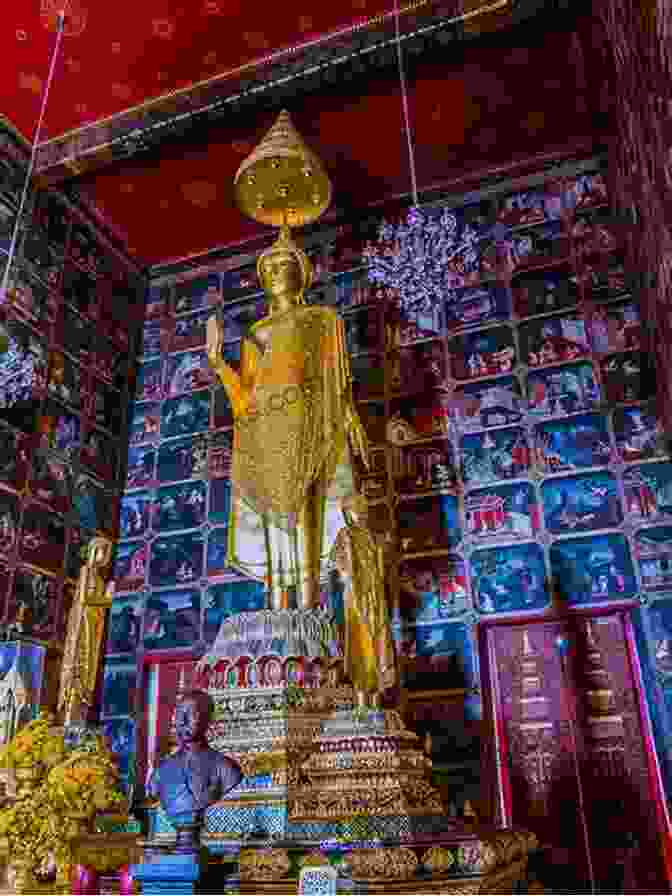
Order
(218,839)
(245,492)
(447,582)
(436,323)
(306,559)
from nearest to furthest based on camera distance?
(218,839) → (306,559) → (245,492) → (447,582) → (436,323)

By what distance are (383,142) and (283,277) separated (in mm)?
1973

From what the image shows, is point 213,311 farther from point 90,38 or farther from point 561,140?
point 561,140

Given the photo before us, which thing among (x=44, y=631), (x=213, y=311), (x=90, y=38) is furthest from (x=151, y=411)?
(x=90, y=38)

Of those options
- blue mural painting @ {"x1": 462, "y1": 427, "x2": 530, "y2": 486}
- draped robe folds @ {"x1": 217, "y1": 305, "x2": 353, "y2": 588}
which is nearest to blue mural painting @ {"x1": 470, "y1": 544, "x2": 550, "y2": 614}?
blue mural painting @ {"x1": 462, "y1": 427, "x2": 530, "y2": 486}

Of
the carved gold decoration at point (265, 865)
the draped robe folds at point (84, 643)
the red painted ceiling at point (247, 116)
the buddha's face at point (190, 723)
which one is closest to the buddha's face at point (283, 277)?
the red painted ceiling at point (247, 116)

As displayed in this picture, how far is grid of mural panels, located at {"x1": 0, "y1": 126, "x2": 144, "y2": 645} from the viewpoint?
17.7 feet

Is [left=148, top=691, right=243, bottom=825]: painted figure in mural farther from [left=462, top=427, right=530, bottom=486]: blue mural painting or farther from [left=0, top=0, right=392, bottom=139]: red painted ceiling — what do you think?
[left=0, top=0, right=392, bottom=139]: red painted ceiling

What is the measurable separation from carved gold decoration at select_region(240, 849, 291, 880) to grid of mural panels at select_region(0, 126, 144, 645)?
3.10 m

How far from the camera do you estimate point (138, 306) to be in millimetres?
7344

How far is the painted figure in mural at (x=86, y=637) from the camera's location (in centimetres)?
387

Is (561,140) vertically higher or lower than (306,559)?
higher

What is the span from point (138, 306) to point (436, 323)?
2.87 metres

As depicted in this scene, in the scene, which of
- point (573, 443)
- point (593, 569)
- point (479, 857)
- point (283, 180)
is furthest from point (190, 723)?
point (283, 180)

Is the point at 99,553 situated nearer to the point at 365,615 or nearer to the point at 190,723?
the point at 365,615
